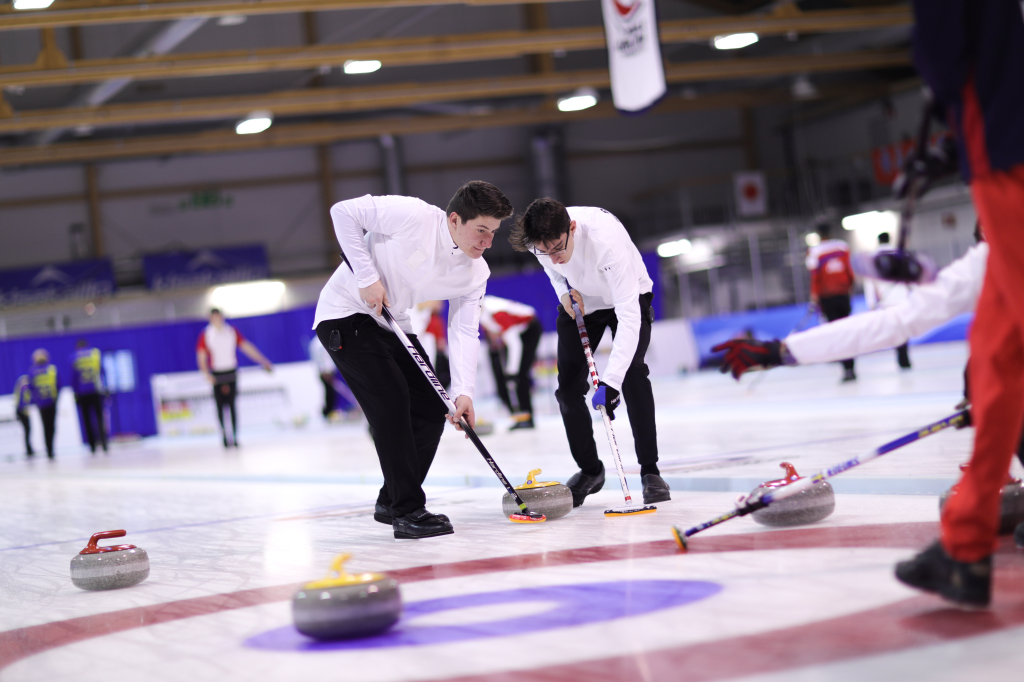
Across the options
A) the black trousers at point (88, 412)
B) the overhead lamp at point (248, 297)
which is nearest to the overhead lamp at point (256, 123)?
the black trousers at point (88, 412)

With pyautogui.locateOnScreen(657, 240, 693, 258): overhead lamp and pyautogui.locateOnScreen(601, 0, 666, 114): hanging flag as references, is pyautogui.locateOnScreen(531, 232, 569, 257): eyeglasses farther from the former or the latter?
pyautogui.locateOnScreen(657, 240, 693, 258): overhead lamp

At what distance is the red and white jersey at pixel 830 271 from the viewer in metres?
11.5

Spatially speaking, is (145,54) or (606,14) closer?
(606,14)

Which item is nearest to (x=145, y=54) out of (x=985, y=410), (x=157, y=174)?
(x=157, y=174)

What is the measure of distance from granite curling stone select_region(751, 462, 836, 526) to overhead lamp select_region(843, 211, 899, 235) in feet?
70.7

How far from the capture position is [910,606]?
2.24 metres

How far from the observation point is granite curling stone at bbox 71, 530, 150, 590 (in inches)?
140

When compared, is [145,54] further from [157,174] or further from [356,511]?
[356,511]

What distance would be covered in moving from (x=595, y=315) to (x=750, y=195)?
2116 cm

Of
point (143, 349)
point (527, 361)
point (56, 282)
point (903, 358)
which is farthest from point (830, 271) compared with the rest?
point (56, 282)

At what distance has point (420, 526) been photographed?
409cm

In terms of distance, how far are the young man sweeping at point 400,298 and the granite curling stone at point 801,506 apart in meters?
1.28

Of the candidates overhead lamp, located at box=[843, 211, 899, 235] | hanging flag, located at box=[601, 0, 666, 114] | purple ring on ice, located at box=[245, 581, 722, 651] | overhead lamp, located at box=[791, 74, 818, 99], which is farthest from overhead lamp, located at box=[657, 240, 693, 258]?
purple ring on ice, located at box=[245, 581, 722, 651]

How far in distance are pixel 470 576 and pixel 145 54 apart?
15.9m
